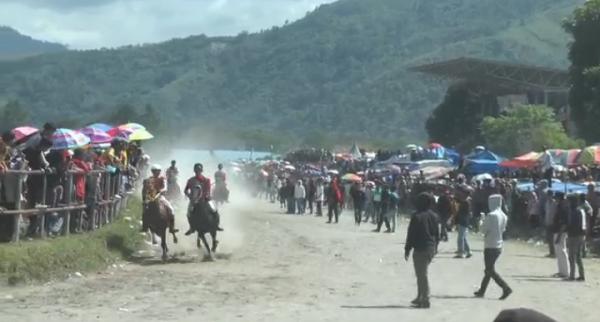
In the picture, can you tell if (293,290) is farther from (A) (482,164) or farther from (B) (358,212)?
(A) (482,164)

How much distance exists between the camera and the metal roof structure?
86812 mm

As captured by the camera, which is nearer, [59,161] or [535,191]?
[59,161]

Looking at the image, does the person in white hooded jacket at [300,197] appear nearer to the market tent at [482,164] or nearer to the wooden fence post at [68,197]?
the market tent at [482,164]

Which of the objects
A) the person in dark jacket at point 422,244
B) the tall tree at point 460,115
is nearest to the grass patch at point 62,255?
the person in dark jacket at point 422,244

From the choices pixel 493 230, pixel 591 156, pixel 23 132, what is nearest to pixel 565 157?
pixel 591 156

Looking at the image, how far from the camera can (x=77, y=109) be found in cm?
17462

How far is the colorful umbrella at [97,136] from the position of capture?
2620 centimetres

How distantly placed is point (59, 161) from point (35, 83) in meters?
177

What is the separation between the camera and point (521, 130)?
72.9 meters

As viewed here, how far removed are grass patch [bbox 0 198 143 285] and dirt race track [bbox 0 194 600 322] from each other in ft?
1.01

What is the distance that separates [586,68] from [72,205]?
44894 mm

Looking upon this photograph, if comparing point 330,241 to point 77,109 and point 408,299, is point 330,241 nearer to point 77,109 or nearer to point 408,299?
point 408,299

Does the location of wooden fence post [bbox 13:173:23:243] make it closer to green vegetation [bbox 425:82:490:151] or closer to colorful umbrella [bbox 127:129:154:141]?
colorful umbrella [bbox 127:129:154:141]

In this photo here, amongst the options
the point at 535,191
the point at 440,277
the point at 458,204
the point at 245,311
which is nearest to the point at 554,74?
the point at 535,191
